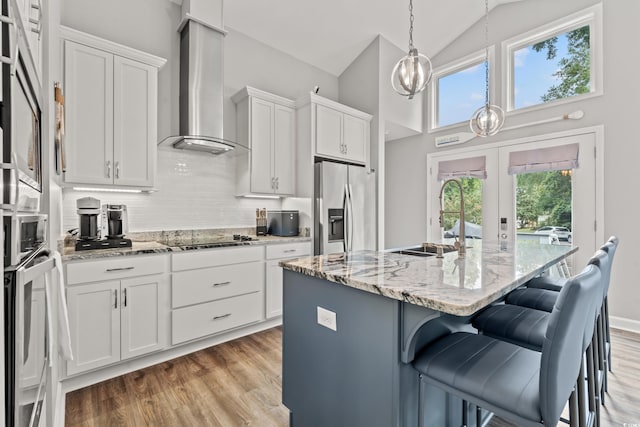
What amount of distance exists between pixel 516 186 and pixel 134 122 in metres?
4.39

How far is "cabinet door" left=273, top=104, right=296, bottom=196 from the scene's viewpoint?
359 centimetres

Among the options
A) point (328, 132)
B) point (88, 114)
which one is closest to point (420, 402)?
point (88, 114)

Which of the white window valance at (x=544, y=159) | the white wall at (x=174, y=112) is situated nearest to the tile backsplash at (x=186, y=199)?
the white wall at (x=174, y=112)

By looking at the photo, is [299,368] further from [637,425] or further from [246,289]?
[637,425]

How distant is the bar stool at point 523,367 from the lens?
0.91 metres

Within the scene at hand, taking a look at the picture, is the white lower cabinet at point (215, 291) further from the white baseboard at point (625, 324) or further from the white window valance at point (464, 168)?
the white baseboard at point (625, 324)

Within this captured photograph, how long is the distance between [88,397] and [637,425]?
3342 millimetres

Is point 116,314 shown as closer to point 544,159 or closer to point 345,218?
point 345,218

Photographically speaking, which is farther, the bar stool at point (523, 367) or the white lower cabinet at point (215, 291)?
the white lower cabinet at point (215, 291)

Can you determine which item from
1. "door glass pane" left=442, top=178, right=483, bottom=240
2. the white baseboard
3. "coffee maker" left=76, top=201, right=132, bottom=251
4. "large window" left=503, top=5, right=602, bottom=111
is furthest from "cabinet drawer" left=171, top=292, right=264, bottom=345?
"large window" left=503, top=5, right=602, bottom=111

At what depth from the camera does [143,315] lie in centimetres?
236

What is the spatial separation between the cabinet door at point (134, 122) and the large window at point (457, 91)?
3931 millimetres

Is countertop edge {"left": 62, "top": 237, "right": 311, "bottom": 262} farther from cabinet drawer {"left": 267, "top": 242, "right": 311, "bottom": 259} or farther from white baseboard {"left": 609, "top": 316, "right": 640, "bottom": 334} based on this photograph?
white baseboard {"left": 609, "top": 316, "right": 640, "bottom": 334}

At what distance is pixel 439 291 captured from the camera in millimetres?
1105
